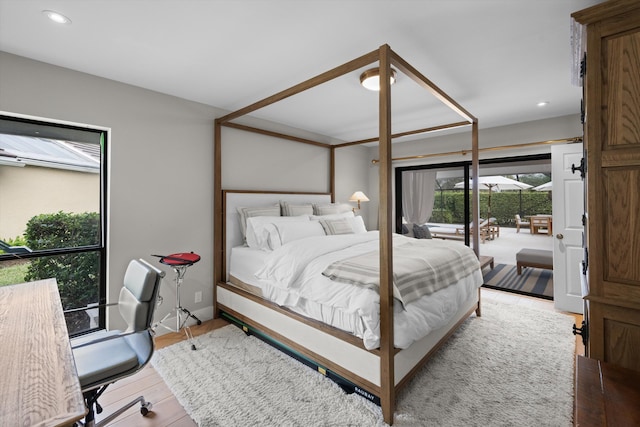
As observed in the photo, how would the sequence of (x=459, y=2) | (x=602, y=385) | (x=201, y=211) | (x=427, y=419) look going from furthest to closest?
(x=201, y=211) < (x=427, y=419) < (x=459, y=2) < (x=602, y=385)

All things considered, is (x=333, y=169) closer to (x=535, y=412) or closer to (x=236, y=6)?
(x=236, y=6)

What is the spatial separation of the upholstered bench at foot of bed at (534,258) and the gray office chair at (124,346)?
15.4ft

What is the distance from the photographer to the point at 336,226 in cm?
356

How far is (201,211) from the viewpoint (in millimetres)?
3234

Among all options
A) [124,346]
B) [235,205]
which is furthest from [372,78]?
[124,346]

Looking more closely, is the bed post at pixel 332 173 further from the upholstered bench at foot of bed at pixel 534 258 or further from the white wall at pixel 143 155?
the upholstered bench at foot of bed at pixel 534 258

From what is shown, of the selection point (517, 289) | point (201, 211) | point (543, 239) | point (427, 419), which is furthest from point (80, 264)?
point (543, 239)

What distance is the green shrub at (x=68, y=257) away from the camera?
95.3 inches

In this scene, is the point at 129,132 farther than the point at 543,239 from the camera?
No

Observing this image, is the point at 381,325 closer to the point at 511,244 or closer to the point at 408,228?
the point at 511,244

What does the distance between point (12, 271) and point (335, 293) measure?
2.55 metres

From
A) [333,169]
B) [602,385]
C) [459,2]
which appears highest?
[459,2]

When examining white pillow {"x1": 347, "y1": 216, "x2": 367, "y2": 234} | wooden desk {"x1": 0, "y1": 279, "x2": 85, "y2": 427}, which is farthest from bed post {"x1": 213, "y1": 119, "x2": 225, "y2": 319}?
wooden desk {"x1": 0, "y1": 279, "x2": 85, "y2": 427}

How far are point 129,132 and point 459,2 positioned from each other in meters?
2.82
